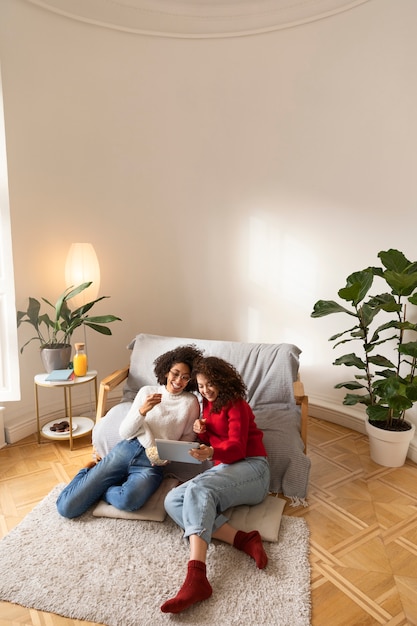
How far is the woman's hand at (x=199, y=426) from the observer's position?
2.26m

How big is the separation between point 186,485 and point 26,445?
1466 millimetres

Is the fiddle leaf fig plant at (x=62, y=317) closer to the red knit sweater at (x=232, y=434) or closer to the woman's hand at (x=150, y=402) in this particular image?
the woman's hand at (x=150, y=402)

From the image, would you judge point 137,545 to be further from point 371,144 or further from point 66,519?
point 371,144

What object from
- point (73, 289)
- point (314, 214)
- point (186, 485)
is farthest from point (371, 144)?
point (186, 485)

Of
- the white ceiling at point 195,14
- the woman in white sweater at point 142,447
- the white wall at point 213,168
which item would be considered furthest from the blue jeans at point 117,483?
the white ceiling at point 195,14

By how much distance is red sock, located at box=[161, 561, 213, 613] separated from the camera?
1.69 m

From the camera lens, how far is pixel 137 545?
210cm

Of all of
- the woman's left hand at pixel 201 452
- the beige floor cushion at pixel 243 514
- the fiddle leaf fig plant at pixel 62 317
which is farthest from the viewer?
the fiddle leaf fig plant at pixel 62 317

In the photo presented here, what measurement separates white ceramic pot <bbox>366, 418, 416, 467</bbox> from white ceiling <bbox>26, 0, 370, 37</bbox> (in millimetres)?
2746

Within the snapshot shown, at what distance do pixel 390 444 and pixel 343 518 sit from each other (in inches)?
26.7

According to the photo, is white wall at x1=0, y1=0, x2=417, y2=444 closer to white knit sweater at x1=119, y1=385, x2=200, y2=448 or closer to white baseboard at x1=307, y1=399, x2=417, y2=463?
white baseboard at x1=307, y1=399, x2=417, y2=463

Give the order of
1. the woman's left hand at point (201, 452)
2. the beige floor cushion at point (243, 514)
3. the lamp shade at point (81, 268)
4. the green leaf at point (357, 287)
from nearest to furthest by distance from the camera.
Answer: the woman's left hand at point (201, 452)
the beige floor cushion at point (243, 514)
the green leaf at point (357, 287)
the lamp shade at point (81, 268)

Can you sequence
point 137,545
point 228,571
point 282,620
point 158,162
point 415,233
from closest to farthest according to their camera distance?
point 282,620, point 228,571, point 137,545, point 415,233, point 158,162

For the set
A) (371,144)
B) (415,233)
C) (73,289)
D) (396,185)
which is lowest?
(73,289)
